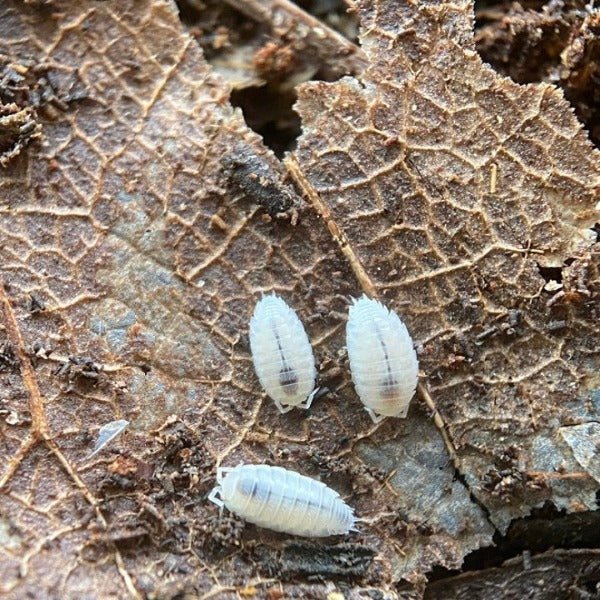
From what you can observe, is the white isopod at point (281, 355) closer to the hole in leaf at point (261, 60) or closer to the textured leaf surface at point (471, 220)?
the textured leaf surface at point (471, 220)

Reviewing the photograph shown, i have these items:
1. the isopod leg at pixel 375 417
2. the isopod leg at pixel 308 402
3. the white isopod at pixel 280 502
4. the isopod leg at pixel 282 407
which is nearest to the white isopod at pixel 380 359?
the isopod leg at pixel 375 417

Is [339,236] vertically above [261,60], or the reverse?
[261,60]

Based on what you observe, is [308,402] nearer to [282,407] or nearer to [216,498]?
[282,407]

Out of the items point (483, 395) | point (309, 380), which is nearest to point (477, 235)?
point (483, 395)

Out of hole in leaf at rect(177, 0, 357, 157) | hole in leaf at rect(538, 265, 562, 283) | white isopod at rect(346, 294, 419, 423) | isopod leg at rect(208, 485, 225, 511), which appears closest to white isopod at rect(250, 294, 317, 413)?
white isopod at rect(346, 294, 419, 423)

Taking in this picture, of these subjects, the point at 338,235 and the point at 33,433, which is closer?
the point at 33,433

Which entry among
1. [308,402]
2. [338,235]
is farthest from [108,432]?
[338,235]

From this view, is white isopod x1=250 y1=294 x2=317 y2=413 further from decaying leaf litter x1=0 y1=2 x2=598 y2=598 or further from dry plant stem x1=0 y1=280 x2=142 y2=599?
dry plant stem x1=0 y1=280 x2=142 y2=599
